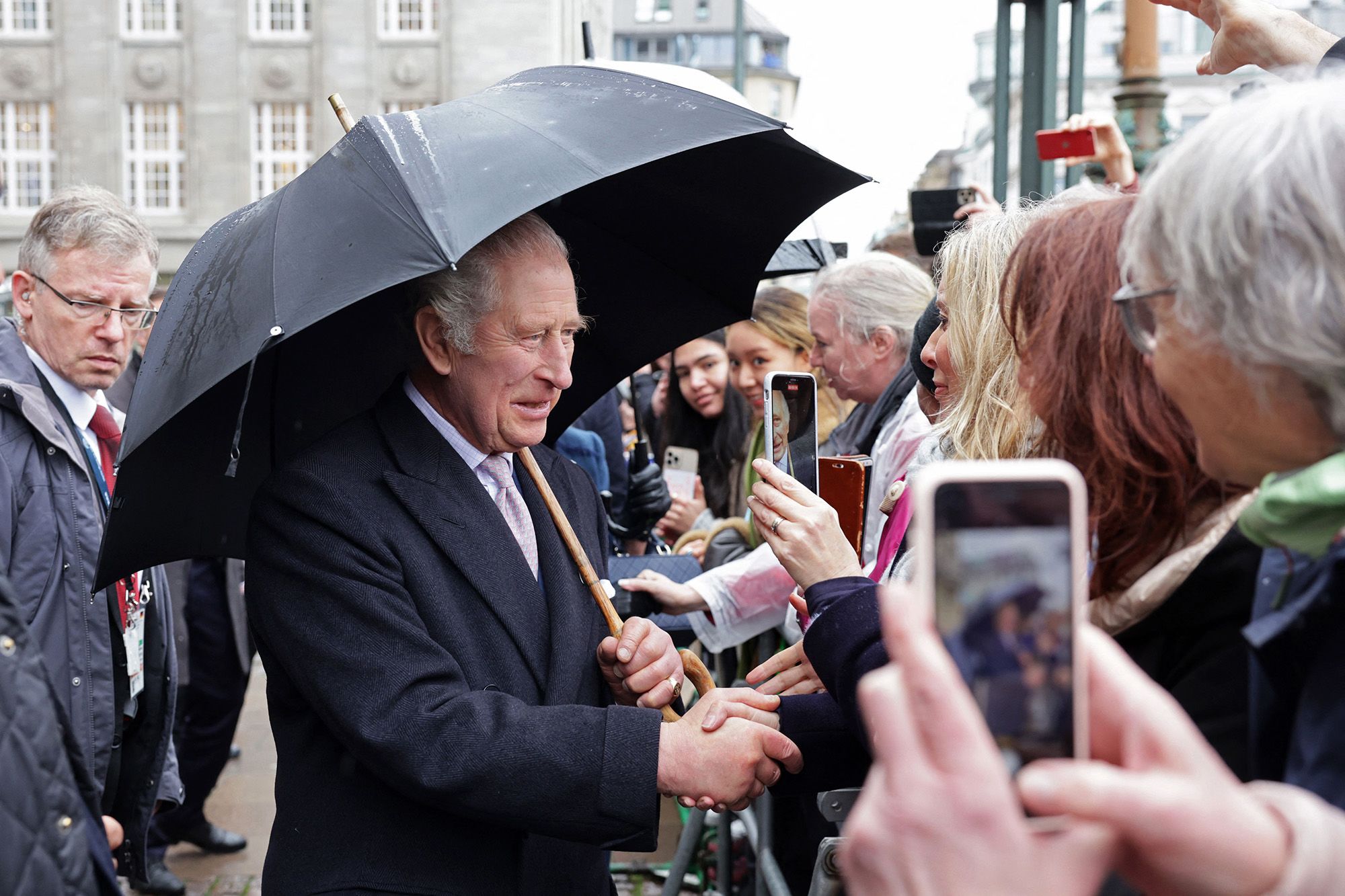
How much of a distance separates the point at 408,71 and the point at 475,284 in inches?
1219

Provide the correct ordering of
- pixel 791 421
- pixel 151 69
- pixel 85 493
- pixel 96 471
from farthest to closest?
pixel 151 69
pixel 96 471
pixel 85 493
pixel 791 421

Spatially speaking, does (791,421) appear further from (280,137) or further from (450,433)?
(280,137)

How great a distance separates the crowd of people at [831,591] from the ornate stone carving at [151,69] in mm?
30876

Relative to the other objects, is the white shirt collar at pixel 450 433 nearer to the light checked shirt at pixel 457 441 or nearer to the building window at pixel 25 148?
the light checked shirt at pixel 457 441

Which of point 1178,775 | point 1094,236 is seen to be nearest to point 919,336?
point 1094,236

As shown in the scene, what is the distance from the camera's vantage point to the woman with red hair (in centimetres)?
138

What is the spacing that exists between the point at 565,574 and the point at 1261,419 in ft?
5.05

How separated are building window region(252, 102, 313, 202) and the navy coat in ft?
103

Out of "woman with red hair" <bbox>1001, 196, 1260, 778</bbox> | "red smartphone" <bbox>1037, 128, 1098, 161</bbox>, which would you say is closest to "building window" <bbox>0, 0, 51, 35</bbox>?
"red smartphone" <bbox>1037, 128, 1098, 161</bbox>

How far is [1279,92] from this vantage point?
1163mm

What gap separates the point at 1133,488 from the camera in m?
1.53

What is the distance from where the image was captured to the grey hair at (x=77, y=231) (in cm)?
364

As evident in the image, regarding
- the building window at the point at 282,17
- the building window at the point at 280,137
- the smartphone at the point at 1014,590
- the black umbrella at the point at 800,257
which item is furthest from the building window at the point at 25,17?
the smartphone at the point at 1014,590

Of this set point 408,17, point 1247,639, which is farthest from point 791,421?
point 408,17
